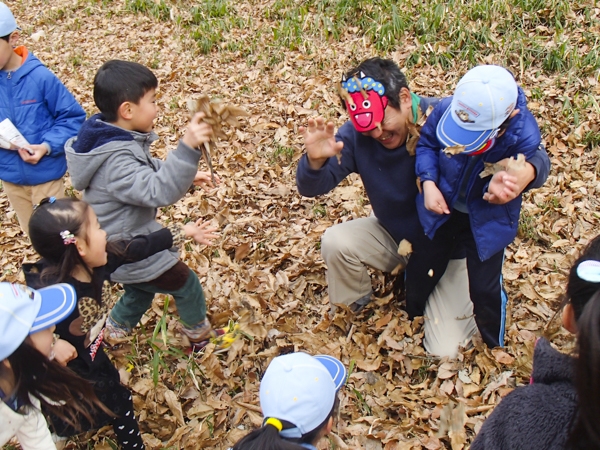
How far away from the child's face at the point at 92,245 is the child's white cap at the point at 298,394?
112 centimetres

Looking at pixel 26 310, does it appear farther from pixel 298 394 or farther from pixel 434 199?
pixel 434 199

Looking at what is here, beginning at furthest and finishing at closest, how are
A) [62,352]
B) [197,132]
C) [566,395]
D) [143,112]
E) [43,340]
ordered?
1. [143,112]
2. [197,132]
3. [62,352]
4. [43,340]
5. [566,395]

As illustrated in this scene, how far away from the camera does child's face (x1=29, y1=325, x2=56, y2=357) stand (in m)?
1.94

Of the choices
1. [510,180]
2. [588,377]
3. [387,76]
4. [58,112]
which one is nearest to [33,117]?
[58,112]

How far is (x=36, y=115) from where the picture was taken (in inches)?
155

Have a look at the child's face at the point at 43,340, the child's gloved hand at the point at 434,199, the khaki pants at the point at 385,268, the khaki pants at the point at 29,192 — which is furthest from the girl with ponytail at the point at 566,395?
the khaki pants at the point at 29,192

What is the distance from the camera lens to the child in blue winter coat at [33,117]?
150 inches

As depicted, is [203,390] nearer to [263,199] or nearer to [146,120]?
[146,120]

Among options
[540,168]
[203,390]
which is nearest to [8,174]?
[203,390]

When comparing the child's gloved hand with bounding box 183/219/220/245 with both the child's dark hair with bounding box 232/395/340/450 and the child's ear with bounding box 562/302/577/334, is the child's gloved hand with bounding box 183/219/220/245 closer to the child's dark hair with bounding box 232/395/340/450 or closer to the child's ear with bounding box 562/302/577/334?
the child's dark hair with bounding box 232/395/340/450

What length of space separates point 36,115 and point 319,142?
2.40m

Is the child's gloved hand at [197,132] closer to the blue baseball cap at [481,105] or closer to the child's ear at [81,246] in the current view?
the child's ear at [81,246]

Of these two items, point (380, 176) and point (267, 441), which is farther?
point (380, 176)

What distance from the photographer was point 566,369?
153 cm
